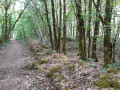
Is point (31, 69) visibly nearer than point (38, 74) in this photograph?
No

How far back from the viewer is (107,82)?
3682 millimetres

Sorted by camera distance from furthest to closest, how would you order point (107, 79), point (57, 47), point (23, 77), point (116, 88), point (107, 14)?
point (57, 47)
point (23, 77)
point (107, 14)
point (107, 79)
point (116, 88)

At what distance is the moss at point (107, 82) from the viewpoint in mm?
3506

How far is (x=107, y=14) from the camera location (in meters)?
4.46

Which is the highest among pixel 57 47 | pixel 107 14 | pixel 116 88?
pixel 107 14

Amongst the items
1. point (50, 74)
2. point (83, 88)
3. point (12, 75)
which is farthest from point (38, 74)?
point (83, 88)

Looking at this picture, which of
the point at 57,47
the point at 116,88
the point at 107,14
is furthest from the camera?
the point at 57,47

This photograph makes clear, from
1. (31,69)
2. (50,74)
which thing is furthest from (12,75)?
(50,74)

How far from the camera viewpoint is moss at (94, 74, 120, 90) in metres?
3.51

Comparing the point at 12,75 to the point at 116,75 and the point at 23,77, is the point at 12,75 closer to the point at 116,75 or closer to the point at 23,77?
the point at 23,77

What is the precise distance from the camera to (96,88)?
357 cm

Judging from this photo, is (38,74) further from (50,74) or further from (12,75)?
(12,75)

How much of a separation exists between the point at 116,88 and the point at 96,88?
66 cm

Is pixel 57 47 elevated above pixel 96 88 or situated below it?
above
